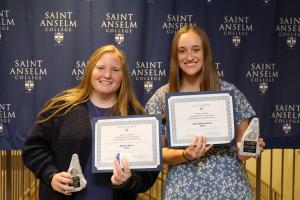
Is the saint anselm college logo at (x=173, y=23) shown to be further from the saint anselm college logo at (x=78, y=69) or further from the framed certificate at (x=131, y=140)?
the framed certificate at (x=131, y=140)

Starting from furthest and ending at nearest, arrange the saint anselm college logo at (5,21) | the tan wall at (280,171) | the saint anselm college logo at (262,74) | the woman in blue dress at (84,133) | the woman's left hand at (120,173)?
1. the tan wall at (280,171)
2. the saint anselm college logo at (262,74)
3. the saint anselm college logo at (5,21)
4. the woman in blue dress at (84,133)
5. the woman's left hand at (120,173)

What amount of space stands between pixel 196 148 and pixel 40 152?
0.73 m

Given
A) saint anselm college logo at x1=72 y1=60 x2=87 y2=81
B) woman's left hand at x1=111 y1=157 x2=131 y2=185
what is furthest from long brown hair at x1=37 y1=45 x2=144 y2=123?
saint anselm college logo at x1=72 y1=60 x2=87 y2=81

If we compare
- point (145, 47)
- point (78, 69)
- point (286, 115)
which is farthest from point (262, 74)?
point (78, 69)

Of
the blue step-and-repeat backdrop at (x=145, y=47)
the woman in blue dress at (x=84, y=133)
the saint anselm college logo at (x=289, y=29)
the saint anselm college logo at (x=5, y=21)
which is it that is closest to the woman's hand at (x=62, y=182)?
the woman in blue dress at (x=84, y=133)

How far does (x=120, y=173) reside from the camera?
170 cm

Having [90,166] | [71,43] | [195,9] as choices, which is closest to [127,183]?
[90,166]

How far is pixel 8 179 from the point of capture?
3051mm

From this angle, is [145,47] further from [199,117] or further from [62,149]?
[62,149]

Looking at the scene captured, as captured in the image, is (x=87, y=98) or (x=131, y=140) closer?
(x=131, y=140)

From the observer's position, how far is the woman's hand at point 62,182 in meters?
1.73

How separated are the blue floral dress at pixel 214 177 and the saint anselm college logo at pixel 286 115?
1.13 meters

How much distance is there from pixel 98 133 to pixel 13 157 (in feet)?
5.10

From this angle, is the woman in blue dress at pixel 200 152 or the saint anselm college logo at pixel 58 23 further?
the saint anselm college logo at pixel 58 23
